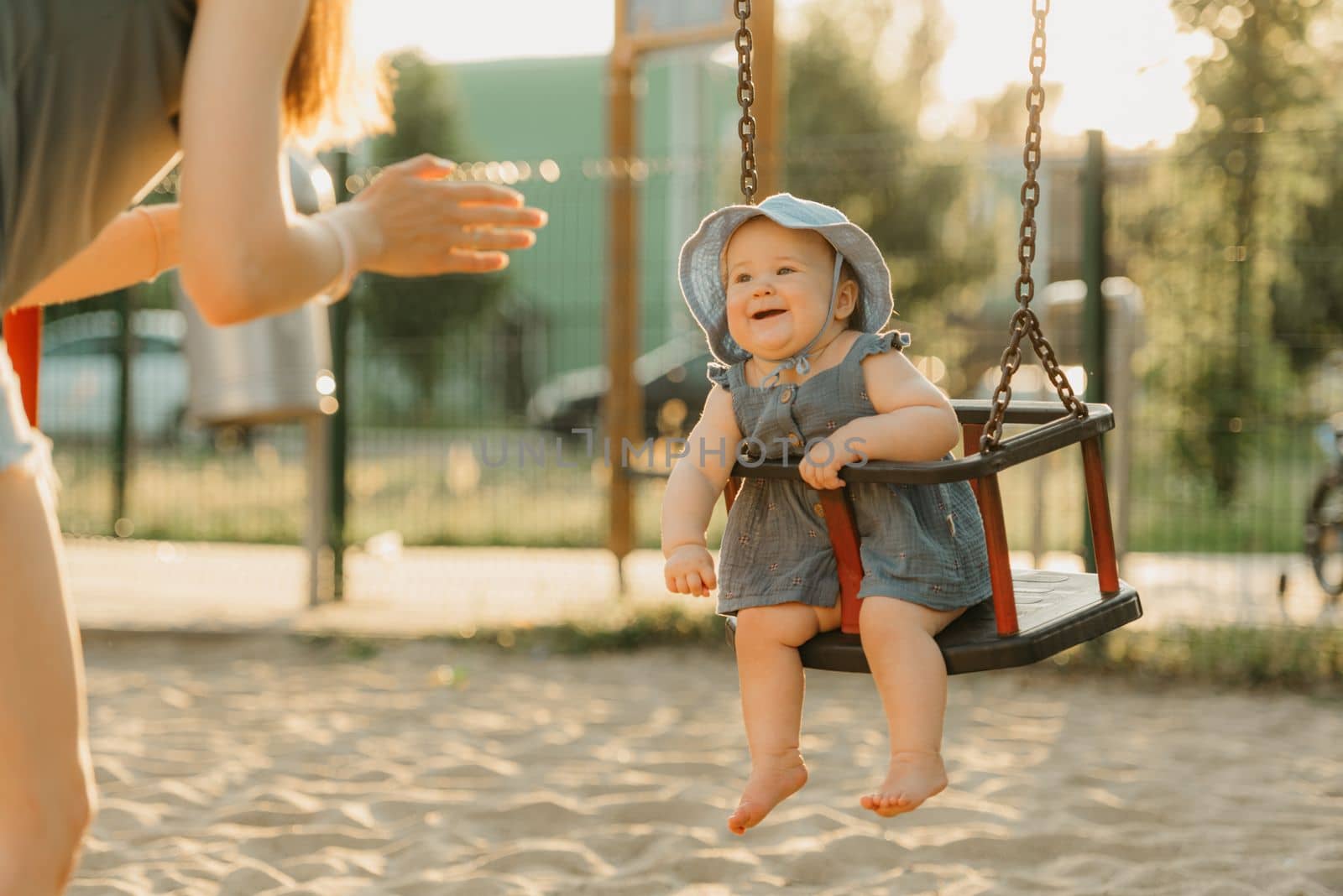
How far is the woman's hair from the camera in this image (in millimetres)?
1690

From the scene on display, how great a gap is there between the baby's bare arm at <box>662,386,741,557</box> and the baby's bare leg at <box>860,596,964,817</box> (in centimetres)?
32

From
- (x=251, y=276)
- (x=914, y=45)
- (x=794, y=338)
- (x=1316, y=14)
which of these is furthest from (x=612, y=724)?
(x=914, y=45)

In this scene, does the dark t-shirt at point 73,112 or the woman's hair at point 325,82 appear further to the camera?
the woman's hair at point 325,82

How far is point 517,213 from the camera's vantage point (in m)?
2.23

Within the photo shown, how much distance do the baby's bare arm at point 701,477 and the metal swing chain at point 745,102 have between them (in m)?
0.37

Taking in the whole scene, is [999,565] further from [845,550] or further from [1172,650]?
[1172,650]

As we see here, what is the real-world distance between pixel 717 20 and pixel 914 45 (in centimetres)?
1912

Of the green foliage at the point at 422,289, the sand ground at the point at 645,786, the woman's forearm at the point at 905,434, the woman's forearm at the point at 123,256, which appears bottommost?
the sand ground at the point at 645,786

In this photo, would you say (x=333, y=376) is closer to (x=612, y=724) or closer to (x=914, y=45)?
(x=612, y=724)

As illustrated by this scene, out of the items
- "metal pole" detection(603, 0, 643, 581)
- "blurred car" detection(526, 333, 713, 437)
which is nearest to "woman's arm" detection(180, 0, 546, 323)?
"blurred car" detection(526, 333, 713, 437)

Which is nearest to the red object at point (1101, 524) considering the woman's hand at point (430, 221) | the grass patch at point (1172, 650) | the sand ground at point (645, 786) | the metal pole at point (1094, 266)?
the sand ground at point (645, 786)

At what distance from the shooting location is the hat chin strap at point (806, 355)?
2.52 m

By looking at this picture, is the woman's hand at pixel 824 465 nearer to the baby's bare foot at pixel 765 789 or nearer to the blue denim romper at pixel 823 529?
the blue denim romper at pixel 823 529

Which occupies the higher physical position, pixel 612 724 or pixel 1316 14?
pixel 1316 14
